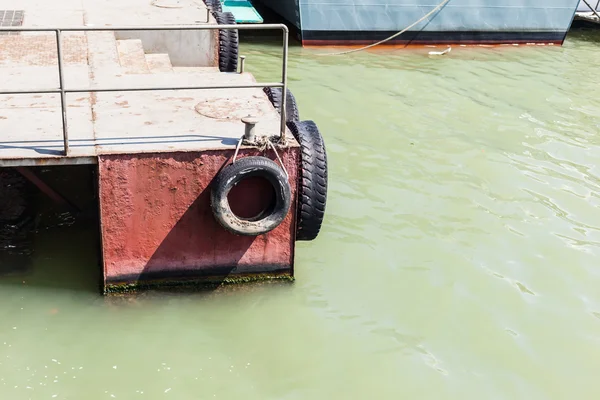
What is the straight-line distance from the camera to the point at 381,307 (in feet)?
19.6

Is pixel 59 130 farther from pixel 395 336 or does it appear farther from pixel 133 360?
pixel 395 336

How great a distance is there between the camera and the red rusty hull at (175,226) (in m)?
5.35

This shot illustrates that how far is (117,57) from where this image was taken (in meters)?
7.47

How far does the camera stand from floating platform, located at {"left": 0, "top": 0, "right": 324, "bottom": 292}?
17.5ft

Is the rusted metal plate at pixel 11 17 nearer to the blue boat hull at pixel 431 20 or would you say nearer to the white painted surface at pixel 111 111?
the white painted surface at pixel 111 111

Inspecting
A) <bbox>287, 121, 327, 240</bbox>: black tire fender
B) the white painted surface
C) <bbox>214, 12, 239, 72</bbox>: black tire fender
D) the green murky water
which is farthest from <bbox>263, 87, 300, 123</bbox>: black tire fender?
<bbox>214, 12, 239, 72</bbox>: black tire fender

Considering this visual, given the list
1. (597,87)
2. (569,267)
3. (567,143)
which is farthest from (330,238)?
(597,87)

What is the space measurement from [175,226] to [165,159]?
59 cm

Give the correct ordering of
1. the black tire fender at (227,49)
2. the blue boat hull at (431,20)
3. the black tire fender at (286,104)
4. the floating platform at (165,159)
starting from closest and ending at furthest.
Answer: the floating platform at (165,159) < the black tire fender at (286,104) < the black tire fender at (227,49) < the blue boat hull at (431,20)

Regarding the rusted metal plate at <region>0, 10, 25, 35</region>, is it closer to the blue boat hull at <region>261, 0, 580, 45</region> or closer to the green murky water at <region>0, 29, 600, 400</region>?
the green murky water at <region>0, 29, 600, 400</region>

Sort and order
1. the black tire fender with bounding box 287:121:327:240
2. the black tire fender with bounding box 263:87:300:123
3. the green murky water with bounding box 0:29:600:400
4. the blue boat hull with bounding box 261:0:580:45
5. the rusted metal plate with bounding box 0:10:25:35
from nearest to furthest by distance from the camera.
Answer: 1. the green murky water with bounding box 0:29:600:400
2. the black tire fender with bounding box 287:121:327:240
3. the black tire fender with bounding box 263:87:300:123
4. the rusted metal plate with bounding box 0:10:25:35
5. the blue boat hull with bounding box 261:0:580:45

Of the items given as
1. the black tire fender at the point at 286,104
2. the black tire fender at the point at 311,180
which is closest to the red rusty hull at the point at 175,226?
the black tire fender at the point at 311,180

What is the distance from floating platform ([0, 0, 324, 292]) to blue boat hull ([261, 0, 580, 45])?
29.6 feet

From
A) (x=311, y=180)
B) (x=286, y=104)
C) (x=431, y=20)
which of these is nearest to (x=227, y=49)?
(x=286, y=104)
